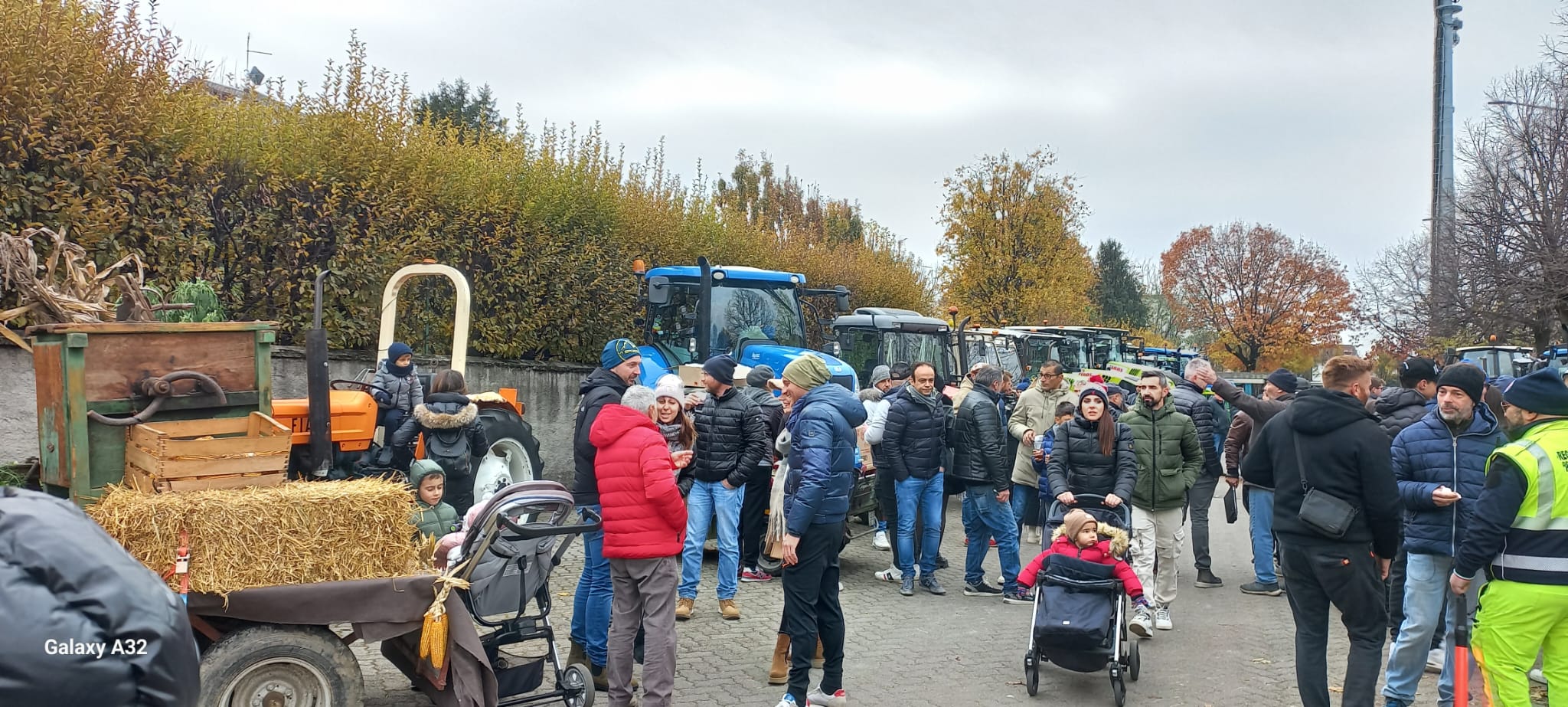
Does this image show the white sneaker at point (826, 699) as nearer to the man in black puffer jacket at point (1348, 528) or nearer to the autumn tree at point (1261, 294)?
the man in black puffer jacket at point (1348, 528)

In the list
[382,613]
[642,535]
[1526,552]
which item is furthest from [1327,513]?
[382,613]

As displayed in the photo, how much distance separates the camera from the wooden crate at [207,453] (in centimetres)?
468

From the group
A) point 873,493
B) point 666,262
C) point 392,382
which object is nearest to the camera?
point 392,382

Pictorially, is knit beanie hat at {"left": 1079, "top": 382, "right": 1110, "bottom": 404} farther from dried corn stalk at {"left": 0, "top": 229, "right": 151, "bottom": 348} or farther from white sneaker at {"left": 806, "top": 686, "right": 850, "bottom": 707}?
dried corn stalk at {"left": 0, "top": 229, "right": 151, "bottom": 348}

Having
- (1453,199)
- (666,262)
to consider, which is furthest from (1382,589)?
(1453,199)

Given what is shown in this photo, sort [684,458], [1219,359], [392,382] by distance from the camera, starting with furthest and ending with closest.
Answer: [1219,359], [392,382], [684,458]

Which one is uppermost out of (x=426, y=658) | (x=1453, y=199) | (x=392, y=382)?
(x=1453, y=199)

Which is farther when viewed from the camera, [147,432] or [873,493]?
[873,493]

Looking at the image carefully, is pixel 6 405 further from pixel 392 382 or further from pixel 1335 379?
pixel 1335 379

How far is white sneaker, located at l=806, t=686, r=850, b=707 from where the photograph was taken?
5.92m

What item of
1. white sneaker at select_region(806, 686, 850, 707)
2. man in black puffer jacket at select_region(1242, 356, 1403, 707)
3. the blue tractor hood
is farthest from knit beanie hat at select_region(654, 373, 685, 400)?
the blue tractor hood

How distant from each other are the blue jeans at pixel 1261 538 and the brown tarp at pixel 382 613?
6741mm

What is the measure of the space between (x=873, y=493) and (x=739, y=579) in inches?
79.5

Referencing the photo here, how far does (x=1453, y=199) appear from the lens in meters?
21.1
